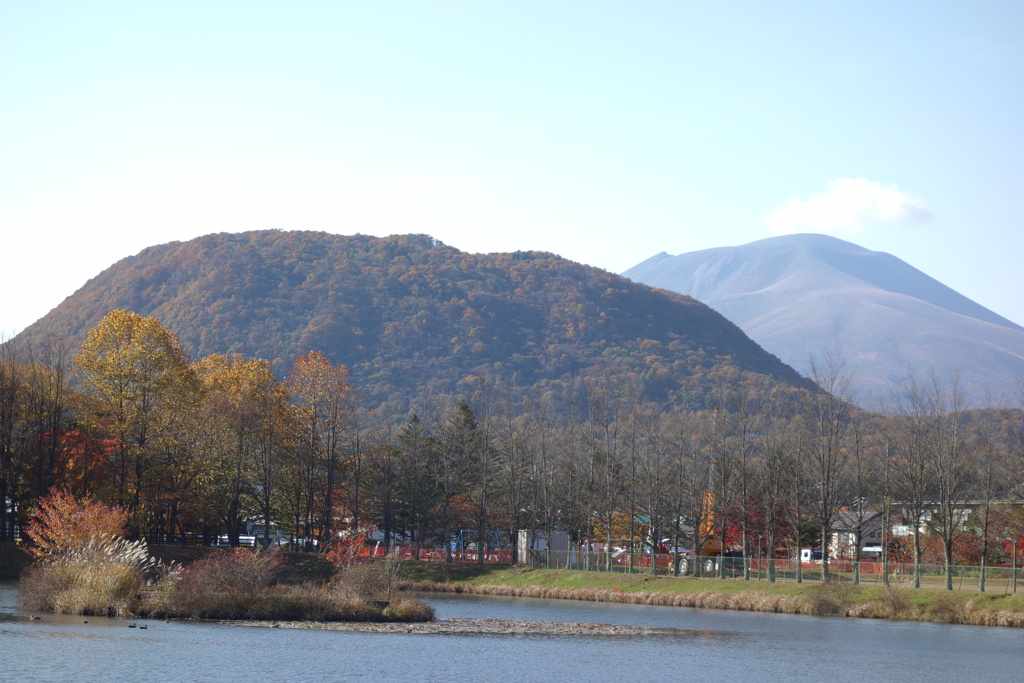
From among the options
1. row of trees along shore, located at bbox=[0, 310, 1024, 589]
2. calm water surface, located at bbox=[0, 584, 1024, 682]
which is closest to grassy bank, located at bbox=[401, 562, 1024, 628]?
calm water surface, located at bbox=[0, 584, 1024, 682]

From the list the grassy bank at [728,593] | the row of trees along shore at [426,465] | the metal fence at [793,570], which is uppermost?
the row of trees along shore at [426,465]

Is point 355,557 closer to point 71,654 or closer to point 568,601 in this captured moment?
point 568,601

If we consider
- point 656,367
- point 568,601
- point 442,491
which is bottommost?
point 568,601

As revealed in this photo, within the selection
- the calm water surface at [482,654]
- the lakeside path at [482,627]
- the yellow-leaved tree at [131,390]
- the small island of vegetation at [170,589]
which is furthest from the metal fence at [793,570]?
the yellow-leaved tree at [131,390]

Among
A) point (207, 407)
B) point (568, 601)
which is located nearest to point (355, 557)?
point (568, 601)

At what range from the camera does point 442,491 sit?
8750 cm

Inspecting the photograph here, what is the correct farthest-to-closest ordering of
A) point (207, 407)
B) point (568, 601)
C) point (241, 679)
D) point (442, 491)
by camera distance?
point (442, 491) < point (207, 407) < point (568, 601) < point (241, 679)

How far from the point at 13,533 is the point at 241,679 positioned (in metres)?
48.4

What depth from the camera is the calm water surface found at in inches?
1102

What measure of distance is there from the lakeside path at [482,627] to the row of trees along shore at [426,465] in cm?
2148

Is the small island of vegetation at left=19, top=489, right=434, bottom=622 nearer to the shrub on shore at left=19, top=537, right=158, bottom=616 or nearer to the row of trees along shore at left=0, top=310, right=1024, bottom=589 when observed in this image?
the shrub on shore at left=19, top=537, right=158, bottom=616

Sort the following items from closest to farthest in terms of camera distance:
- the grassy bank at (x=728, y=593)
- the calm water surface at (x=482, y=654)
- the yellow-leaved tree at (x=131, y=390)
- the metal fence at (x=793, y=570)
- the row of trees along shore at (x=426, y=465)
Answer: the calm water surface at (x=482, y=654) → the grassy bank at (x=728, y=593) → the metal fence at (x=793, y=570) → the row of trees along shore at (x=426, y=465) → the yellow-leaved tree at (x=131, y=390)

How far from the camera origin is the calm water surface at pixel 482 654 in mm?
27984

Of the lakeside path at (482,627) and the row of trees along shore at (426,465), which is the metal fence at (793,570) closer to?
the row of trees along shore at (426,465)
